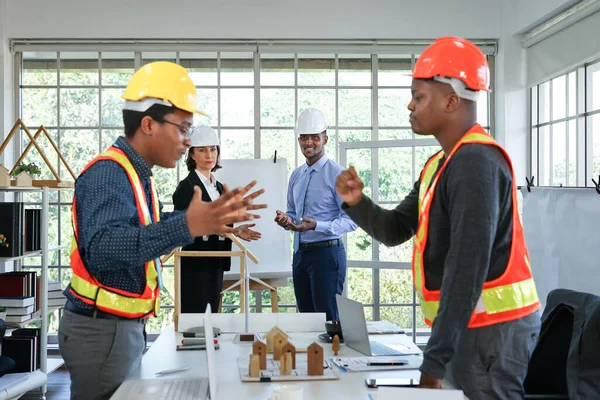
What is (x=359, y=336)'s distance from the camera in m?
2.51

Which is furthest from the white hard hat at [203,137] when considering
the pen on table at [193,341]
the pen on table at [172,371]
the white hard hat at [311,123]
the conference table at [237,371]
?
the pen on table at [172,371]

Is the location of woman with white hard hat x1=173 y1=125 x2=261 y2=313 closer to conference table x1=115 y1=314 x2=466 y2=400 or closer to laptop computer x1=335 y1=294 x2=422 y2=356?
conference table x1=115 y1=314 x2=466 y2=400

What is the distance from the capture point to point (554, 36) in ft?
16.4

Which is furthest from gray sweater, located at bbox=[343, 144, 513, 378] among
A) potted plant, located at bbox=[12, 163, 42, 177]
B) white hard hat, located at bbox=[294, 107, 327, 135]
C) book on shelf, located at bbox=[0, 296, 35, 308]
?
potted plant, located at bbox=[12, 163, 42, 177]

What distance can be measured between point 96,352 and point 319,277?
254 cm

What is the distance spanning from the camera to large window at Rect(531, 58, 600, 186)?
4.52 meters

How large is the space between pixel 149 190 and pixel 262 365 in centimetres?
70

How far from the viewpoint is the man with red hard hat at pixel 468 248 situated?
5.40 ft

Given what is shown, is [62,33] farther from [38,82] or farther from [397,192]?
[397,192]

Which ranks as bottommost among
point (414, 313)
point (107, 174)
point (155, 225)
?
point (414, 313)

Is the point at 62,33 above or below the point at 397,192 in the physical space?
above

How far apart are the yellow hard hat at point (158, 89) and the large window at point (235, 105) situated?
A: 11.9ft

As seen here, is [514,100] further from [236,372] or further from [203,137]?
[236,372]

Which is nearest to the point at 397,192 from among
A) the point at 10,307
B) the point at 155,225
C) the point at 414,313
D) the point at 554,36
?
the point at 414,313
